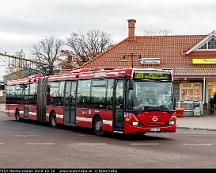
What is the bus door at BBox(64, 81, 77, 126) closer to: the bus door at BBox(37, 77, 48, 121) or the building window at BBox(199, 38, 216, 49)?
the bus door at BBox(37, 77, 48, 121)

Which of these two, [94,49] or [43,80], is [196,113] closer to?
[43,80]

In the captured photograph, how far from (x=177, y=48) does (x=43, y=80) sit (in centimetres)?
2212

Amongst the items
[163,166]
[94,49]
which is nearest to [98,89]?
→ [163,166]

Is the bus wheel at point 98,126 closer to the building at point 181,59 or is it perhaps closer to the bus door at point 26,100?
the bus door at point 26,100

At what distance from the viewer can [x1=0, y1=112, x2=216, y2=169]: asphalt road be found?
12594 millimetres

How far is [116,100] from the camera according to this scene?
20250 mm

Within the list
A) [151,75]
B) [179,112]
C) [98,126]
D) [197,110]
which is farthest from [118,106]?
[197,110]

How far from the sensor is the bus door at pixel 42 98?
28919 mm

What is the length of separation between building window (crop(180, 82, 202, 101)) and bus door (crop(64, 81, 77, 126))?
19385 mm

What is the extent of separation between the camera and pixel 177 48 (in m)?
49.0

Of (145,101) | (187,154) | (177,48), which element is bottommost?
(187,154)

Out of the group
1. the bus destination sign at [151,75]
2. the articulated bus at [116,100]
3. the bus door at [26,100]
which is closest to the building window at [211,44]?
the bus door at [26,100]

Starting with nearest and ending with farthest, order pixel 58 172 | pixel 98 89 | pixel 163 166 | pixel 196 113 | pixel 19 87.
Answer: pixel 58 172 < pixel 163 166 < pixel 98 89 < pixel 19 87 < pixel 196 113

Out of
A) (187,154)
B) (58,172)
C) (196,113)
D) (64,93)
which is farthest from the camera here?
(196,113)
